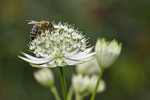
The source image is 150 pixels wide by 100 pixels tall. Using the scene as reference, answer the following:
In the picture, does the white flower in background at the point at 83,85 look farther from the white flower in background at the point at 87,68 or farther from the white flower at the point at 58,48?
the white flower at the point at 58,48

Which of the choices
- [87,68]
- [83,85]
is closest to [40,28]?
[83,85]

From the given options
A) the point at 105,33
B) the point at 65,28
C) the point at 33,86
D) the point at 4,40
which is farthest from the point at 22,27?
the point at 65,28

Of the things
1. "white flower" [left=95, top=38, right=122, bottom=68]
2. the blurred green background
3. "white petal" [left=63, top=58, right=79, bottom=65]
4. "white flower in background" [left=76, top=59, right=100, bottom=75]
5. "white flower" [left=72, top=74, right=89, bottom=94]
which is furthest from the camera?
the blurred green background

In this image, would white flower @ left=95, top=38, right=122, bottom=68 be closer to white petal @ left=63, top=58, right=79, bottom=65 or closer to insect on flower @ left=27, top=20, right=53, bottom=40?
white petal @ left=63, top=58, right=79, bottom=65

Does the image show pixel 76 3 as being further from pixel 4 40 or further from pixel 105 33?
pixel 4 40

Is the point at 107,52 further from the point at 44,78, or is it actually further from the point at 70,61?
the point at 44,78

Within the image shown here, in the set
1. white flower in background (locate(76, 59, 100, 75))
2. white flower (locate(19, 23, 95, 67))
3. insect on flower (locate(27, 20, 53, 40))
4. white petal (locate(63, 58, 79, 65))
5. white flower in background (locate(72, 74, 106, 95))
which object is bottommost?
white flower in background (locate(72, 74, 106, 95))

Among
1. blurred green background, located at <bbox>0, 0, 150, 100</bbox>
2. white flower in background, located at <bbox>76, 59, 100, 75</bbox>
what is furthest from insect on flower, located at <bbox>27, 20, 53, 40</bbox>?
blurred green background, located at <bbox>0, 0, 150, 100</bbox>
